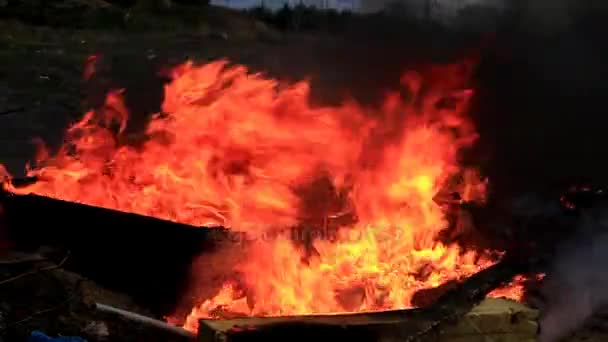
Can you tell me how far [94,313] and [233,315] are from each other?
3.49 feet

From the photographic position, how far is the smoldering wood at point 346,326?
4.63 metres

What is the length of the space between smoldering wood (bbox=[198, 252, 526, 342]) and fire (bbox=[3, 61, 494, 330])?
1.13 meters

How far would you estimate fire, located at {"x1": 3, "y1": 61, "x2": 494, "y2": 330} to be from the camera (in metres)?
6.25

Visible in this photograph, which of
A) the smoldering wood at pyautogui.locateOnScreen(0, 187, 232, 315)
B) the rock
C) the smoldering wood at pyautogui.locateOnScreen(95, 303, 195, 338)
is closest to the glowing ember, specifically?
the smoldering wood at pyautogui.locateOnScreen(0, 187, 232, 315)

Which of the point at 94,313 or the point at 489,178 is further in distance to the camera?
the point at 489,178

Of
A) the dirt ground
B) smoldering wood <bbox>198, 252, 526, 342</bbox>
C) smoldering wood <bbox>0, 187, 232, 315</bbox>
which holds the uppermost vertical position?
the dirt ground

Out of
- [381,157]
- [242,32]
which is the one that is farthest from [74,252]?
[242,32]

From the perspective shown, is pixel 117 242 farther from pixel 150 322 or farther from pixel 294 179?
pixel 294 179

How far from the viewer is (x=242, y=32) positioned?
103ft

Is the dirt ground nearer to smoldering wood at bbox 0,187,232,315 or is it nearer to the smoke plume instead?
smoldering wood at bbox 0,187,232,315

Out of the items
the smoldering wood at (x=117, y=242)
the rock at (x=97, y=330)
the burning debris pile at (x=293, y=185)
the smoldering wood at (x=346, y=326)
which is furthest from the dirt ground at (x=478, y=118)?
the smoldering wood at (x=346, y=326)

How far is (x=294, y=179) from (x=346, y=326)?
289 centimetres

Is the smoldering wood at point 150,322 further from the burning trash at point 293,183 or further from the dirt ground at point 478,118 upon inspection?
the burning trash at point 293,183

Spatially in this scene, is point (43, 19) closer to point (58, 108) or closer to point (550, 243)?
point (58, 108)
